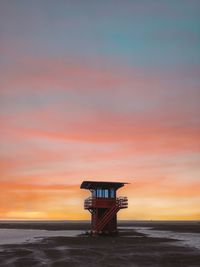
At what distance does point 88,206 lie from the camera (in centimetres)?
7050

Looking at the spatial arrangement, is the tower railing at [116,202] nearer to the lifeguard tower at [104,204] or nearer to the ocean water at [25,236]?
the lifeguard tower at [104,204]

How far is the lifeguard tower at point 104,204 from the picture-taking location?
69625 mm

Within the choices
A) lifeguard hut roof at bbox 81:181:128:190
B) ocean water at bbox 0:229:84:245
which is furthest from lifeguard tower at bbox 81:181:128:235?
ocean water at bbox 0:229:84:245

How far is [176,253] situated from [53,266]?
1398 cm

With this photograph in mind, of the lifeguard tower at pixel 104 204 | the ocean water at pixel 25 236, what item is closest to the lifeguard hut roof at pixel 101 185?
the lifeguard tower at pixel 104 204

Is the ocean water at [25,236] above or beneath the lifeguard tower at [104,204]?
beneath

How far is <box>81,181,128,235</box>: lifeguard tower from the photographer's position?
69625 millimetres

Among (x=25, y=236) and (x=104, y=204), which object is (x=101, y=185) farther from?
(x=25, y=236)

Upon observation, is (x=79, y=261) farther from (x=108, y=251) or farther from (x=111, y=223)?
(x=111, y=223)

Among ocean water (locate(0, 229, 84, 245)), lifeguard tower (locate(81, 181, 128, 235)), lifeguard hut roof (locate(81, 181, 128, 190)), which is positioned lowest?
ocean water (locate(0, 229, 84, 245))

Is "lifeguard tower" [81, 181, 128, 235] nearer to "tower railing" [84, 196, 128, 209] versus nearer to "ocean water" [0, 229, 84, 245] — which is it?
"tower railing" [84, 196, 128, 209]

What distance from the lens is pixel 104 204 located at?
229 feet

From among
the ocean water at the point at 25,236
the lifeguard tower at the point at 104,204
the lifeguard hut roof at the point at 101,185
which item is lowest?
the ocean water at the point at 25,236

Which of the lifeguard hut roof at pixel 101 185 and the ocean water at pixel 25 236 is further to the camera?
the lifeguard hut roof at pixel 101 185
